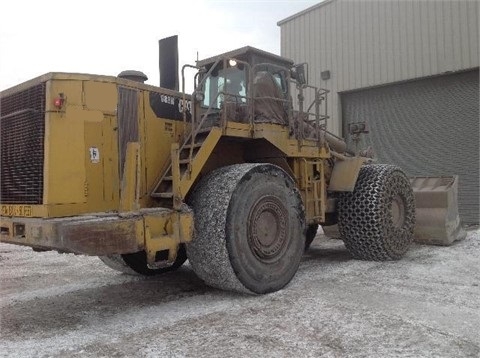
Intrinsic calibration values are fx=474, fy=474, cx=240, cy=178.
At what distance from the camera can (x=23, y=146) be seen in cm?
453

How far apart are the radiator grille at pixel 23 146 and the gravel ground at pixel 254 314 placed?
1217 millimetres

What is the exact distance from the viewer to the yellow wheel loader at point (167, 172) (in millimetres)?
4301

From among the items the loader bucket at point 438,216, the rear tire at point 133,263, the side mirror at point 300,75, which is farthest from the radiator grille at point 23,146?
the loader bucket at point 438,216

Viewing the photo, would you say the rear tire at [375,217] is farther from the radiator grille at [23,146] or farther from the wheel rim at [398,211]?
the radiator grille at [23,146]

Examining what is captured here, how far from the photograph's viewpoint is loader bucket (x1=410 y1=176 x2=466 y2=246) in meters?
8.10

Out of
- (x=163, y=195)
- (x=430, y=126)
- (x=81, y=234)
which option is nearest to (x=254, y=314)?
(x=163, y=195)

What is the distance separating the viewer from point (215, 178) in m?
5.06

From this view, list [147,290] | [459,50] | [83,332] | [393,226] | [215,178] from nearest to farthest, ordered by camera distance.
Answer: [83,332], [215,178], [147,290], [393,226], [459,50]

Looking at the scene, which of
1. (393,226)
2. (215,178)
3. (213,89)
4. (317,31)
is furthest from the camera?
(317,31)

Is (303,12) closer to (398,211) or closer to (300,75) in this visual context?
(300,75)

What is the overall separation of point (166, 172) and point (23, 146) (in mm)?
1418

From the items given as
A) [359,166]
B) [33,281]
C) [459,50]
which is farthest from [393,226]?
[459,50]

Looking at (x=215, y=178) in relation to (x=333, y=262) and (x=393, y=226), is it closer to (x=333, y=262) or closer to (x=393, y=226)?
(x=333, y=262)

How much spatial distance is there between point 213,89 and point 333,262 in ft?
9.98
